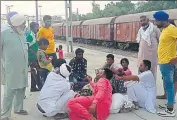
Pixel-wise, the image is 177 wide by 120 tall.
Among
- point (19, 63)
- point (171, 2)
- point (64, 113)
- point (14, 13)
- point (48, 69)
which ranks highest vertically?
point (171, 2)

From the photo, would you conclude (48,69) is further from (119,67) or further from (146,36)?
(146,36)

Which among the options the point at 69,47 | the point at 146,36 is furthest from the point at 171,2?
the point at 146,36

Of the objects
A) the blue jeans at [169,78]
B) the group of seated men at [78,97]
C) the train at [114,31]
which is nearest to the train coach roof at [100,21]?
the train at [114,31]

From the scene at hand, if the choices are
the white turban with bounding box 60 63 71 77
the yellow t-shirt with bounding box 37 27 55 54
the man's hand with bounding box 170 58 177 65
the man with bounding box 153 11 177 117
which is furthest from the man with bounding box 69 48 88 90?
the man's hand with bounding box 170 58 177 65

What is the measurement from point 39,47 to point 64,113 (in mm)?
1959

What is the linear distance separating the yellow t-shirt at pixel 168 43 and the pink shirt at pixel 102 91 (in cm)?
98

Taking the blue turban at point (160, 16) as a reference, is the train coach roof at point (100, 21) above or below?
above

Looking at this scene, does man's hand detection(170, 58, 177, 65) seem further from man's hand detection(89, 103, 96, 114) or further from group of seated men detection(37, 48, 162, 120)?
man's hand detection(89, 103, 96, 114)

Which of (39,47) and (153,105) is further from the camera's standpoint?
(39,47)

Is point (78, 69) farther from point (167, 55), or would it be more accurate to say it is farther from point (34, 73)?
point (167, 55)

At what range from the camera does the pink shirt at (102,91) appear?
4.12 metres

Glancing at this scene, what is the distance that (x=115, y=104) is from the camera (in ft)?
15.0

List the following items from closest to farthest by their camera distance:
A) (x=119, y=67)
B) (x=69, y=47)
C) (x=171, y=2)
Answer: (x=119, y=67) < (x=69, y=47) < (x=171, y=2)

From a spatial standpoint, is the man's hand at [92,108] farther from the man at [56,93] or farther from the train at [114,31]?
the train at [114,31]
